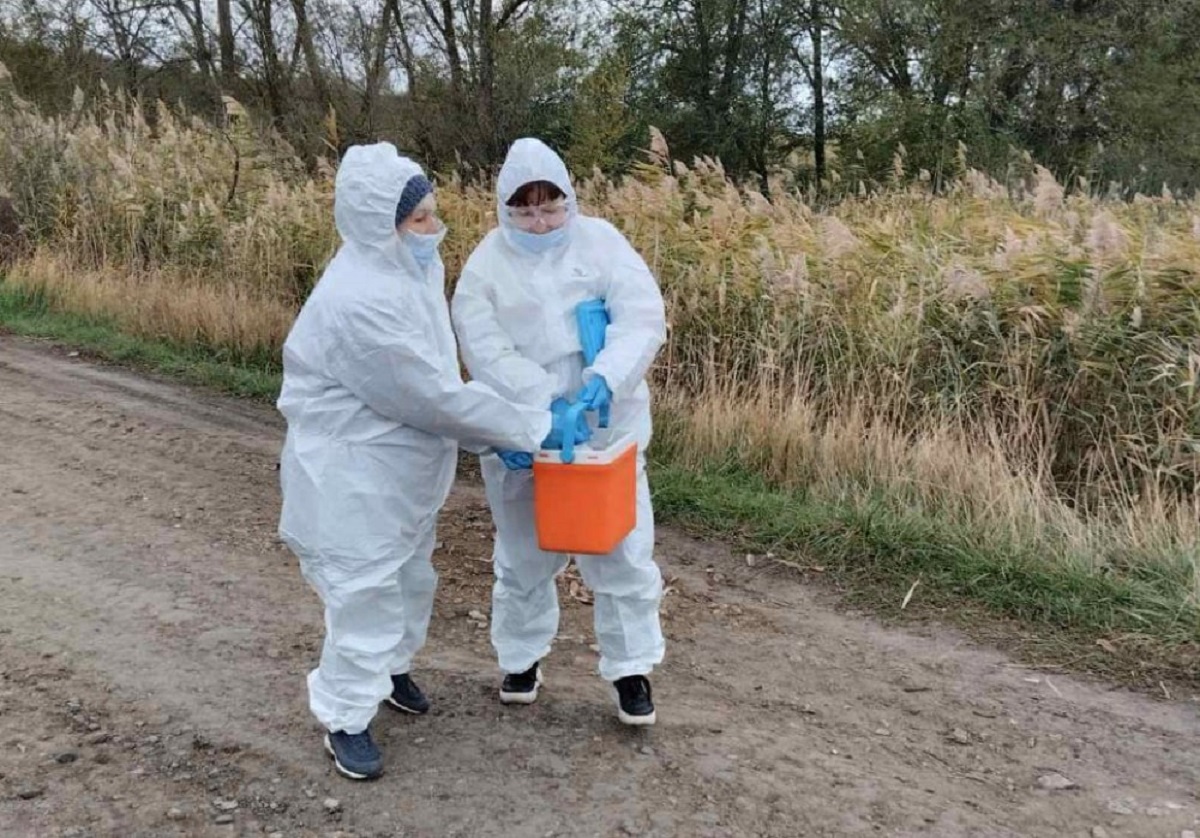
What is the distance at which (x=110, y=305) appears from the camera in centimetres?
903

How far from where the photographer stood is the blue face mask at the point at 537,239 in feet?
9.78

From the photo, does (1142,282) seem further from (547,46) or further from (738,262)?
(547,46)

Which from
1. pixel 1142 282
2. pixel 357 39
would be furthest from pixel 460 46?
pixel 1142 282

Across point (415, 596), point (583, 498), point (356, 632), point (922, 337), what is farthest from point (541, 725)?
point (922, 337)

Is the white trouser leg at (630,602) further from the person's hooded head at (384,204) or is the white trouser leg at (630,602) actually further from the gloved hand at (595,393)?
the person's hooded head at (384,204)

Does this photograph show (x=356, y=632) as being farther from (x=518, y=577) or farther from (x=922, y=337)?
(x=922, y=337)

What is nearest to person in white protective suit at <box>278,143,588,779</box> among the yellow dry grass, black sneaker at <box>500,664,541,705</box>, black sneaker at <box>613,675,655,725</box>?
black sneaker at <box>500,664,541,705</box>

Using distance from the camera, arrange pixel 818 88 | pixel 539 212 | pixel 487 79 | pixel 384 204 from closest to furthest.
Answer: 1. pixel 384 204
2. pixel 539 212
3. pixel 487 79
4. pixel 818 88

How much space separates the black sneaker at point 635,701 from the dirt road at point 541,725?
52 mm

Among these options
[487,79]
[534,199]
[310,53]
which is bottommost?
[534,199]

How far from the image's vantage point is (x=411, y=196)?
2.73m

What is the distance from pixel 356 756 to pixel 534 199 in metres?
1.55

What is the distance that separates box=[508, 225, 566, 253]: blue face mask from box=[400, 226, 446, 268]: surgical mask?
247mm

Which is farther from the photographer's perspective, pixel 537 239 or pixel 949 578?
pixel 949 578
